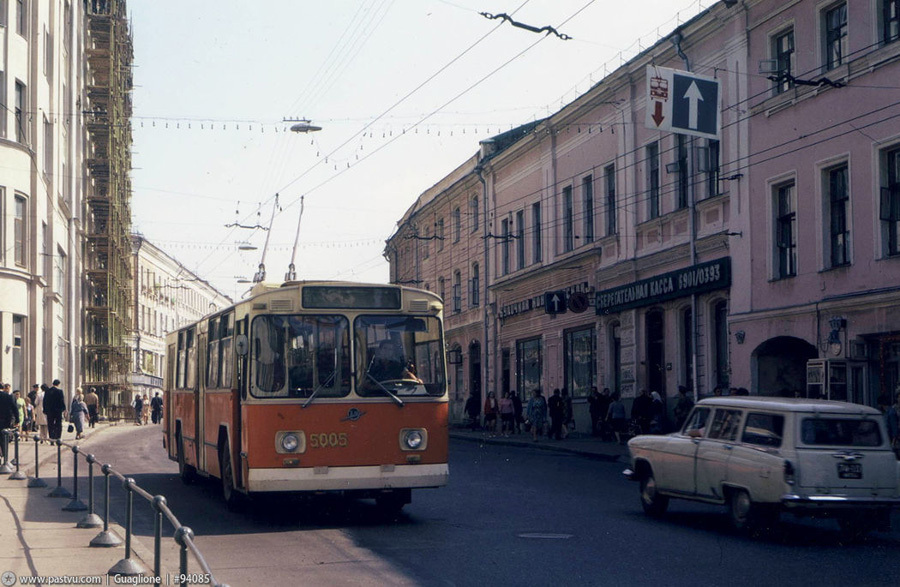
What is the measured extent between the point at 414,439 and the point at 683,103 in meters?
10.3

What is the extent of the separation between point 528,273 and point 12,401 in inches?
870

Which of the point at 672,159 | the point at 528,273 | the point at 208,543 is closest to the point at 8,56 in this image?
the point at 528,273

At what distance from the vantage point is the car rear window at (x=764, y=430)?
12.9m

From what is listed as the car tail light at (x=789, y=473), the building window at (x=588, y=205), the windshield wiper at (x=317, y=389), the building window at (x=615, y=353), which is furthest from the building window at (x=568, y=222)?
the car tail light at (x=789, y=473)

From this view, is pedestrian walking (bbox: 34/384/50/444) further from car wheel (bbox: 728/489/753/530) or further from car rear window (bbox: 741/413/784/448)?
car rear window (bbox: 741/413/784/448)

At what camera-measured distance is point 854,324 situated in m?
23.5

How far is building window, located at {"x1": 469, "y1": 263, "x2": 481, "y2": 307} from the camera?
49.6m

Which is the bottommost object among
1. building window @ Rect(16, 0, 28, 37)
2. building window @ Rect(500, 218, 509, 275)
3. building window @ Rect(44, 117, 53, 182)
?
building window @ Rect(500, 218, 509, 275)

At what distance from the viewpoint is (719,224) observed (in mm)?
29031

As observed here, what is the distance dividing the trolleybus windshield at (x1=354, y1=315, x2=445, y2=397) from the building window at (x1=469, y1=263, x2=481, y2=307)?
35.1 metres

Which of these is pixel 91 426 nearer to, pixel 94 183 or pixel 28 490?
pixel 94 183

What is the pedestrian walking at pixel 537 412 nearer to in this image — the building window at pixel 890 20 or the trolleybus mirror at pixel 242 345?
the building window at pixel 890 20

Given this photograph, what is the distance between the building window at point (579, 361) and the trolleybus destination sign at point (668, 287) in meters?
2.09

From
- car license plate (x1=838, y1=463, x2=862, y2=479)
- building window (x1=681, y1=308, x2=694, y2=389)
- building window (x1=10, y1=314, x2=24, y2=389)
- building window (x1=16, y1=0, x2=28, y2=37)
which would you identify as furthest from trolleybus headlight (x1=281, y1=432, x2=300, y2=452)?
building window (x1=16, y1=0, x2=28, y2=37)
